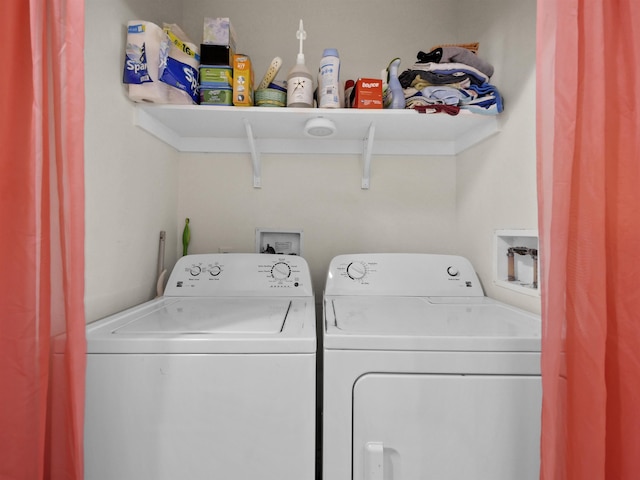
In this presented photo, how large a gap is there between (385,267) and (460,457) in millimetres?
840

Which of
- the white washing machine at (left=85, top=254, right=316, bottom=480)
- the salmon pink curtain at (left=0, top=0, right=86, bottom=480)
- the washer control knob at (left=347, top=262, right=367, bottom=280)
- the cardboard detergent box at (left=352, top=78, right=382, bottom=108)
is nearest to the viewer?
the salmon pink curtain at (left=0, top=0, right=86, bottom=480)

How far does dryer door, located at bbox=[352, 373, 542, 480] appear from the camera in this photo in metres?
0.88

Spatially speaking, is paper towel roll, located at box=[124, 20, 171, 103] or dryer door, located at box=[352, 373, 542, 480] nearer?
dryer door, located at box=[352, 373, 542, 480]

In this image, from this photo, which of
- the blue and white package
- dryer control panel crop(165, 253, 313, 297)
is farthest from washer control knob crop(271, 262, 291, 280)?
the blue and white package

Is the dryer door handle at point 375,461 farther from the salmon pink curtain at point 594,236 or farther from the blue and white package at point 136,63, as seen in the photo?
the blue and white package at point 136,63

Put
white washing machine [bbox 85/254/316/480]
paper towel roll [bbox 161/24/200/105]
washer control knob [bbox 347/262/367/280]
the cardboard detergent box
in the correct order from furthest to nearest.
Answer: washer control knob [bbox 347/262/367/280], the cardboard detergent box, paper towel roll [bbox 161/24/200/105], white washing machine [bbox 85/254/316/480]

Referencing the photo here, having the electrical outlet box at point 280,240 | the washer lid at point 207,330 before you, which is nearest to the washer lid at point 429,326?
the washer lid at point 207,330

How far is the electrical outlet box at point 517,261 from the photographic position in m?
1.29

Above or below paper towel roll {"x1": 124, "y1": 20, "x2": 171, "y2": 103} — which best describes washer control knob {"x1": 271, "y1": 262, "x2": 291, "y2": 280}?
below

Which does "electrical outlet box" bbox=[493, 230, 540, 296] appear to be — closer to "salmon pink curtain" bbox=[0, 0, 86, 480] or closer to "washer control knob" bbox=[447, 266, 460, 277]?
"washer control knob" bbox=[447, 266, 460, 277]

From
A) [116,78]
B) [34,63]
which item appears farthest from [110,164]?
[34,63]

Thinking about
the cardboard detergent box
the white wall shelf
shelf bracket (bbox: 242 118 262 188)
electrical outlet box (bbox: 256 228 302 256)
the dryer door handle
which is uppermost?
the cardboard detergent box

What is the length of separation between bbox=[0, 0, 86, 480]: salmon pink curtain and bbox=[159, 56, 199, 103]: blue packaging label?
0.62 m

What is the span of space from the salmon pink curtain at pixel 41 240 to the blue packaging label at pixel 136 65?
557mm
